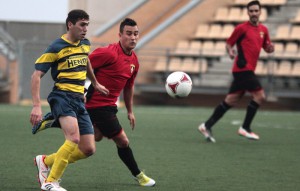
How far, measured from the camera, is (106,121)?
7621mm

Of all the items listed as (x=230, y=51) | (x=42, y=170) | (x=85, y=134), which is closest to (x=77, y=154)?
(x=85, y=134)

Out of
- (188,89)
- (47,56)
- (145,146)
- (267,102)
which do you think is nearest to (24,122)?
(145,146)

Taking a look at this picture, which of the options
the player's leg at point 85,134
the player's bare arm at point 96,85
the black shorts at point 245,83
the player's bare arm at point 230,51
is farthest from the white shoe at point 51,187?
the black shorts at point 245,83

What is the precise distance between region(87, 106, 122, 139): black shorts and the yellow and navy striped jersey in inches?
27.2

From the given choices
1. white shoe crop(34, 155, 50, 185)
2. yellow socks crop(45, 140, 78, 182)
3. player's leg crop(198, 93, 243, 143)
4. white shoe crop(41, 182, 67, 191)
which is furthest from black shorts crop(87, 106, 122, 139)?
player's leg crop(198, 93, 243, 143)

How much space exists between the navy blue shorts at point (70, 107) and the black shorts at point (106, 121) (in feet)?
1.77

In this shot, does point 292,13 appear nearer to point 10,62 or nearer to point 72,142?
point 10,62

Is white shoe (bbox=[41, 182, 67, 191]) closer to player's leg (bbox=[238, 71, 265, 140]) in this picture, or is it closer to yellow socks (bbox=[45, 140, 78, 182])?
yellow socks (bbox=[45, 140, 78, 182])

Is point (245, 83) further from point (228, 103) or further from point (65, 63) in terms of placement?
point (65, 63)

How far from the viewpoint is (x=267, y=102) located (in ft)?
69.6

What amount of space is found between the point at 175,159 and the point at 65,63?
120 inches

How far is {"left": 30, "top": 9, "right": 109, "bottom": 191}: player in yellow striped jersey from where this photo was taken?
265 inches

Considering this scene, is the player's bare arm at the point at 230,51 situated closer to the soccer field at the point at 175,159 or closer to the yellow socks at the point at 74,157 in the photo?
the soccer field at the point at 175,159

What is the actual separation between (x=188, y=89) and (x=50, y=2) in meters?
18.2
